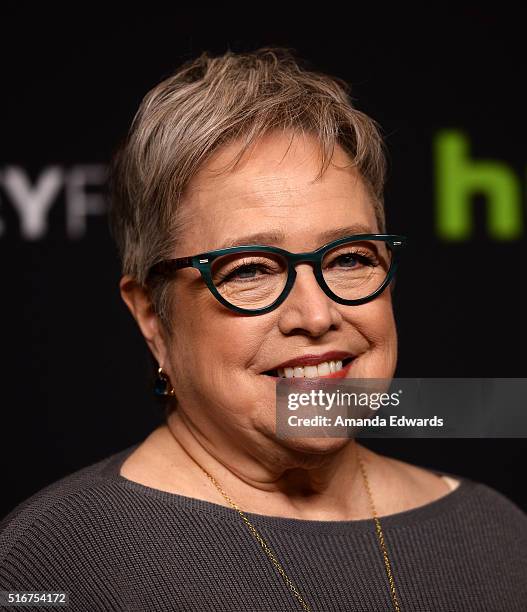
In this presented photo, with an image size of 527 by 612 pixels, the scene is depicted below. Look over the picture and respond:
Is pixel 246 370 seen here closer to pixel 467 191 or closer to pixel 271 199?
pixel 271 199

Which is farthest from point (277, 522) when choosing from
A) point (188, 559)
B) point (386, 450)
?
point (386, 450)

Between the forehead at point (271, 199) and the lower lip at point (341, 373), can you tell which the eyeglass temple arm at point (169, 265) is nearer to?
the forehead at point (271, 199)

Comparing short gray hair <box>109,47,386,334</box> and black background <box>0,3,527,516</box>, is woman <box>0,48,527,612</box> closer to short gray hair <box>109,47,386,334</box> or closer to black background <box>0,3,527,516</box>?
short gray hair <box>109,47,386,334</box>

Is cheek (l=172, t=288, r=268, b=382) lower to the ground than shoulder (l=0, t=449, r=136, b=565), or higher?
higher

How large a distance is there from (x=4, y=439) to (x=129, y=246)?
1341 mm

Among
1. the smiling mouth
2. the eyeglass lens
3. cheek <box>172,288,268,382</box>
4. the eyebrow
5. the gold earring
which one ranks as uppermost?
the eyebrow

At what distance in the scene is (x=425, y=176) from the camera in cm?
293

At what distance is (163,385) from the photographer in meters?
1.70

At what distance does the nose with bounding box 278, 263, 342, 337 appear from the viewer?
4.79 ft

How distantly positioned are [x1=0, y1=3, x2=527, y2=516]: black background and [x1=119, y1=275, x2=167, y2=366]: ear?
3.75ft

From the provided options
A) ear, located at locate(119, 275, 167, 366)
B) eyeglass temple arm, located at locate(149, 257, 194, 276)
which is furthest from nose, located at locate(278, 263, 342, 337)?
ear, located at locate(119, 275, 167, 366)

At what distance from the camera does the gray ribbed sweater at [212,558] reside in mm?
1457

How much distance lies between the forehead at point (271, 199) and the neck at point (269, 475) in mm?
356

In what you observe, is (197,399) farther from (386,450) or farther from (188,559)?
(386,450)
